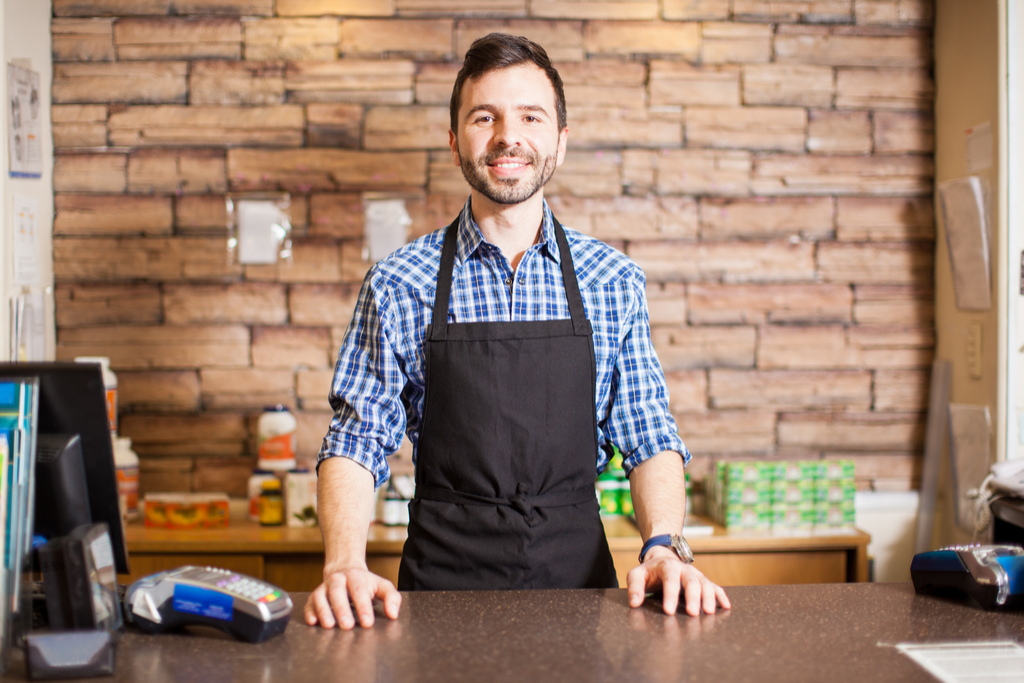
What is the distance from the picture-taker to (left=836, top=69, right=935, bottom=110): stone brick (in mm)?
2951

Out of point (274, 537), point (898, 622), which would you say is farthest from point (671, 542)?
point (274, 537)

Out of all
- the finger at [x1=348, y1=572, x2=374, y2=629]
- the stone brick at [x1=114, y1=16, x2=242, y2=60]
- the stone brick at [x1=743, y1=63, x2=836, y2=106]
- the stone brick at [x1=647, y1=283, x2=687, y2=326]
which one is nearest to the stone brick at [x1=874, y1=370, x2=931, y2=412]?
the stone brick at [x1=647, y1=283, x2=687, y2=326]

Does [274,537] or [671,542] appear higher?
[671,542]

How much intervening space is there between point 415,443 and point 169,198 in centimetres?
171

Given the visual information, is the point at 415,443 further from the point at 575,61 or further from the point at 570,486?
the point at 575,61

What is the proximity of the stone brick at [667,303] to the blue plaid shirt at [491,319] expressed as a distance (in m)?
1.15

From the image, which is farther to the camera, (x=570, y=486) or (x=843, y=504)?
(x=843, y=504)

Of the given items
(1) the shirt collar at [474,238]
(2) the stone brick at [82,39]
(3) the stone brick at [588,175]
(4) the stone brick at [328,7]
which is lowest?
(1) the shirt collar at [474,238]

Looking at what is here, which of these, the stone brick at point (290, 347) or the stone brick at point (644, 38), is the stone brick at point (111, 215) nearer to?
the stone brick at point (290, 347)

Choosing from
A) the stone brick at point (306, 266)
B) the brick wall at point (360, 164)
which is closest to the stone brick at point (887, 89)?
the brick wall at point (360, 164)

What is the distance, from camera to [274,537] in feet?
8.13

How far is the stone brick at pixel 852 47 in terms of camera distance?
2.93 m

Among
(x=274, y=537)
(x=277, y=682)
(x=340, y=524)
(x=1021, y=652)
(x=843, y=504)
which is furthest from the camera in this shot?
(x=843, y=504)

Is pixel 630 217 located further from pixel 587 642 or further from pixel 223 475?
pixel 587 642
